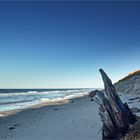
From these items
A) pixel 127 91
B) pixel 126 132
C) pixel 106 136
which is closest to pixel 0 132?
pixel 106 136

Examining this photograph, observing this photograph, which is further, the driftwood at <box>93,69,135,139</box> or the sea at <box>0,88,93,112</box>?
the sea at <box>0,88,93,112</box>

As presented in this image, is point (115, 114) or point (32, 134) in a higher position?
point (115, 114)

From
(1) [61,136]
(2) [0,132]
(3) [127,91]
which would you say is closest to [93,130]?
(1) [61,136]

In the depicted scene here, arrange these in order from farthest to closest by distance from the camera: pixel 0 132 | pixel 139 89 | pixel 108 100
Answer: pixel 139 89 < pixel 0 132 < pixel 108 100

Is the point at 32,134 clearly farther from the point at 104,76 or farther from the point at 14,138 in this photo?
the point at 104,76

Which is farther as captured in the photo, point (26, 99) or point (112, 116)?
point (26, 99)

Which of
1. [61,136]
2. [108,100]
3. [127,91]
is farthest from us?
[127,91]

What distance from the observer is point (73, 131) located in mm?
9875

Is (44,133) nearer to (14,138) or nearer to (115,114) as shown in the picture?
(14,138)

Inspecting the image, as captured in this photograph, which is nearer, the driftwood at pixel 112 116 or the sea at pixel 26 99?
the driftwood at pixel 112 116

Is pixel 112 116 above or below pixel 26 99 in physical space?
above

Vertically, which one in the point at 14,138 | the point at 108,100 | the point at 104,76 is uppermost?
the point at 104,76

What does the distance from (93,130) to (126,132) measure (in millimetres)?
2600

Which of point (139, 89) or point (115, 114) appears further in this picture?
point (139, 89)
